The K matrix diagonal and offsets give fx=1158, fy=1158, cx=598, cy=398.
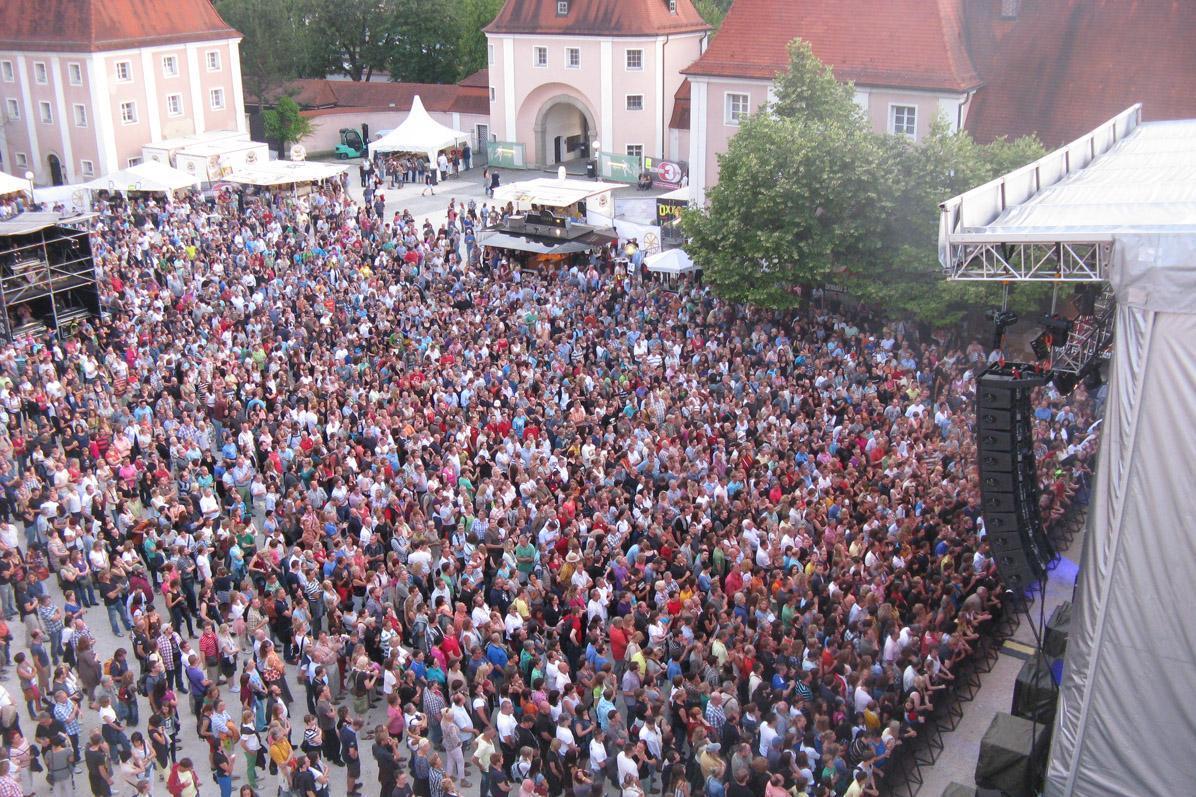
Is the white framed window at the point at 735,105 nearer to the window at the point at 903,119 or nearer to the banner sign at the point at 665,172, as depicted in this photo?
the window at the point at 903,119

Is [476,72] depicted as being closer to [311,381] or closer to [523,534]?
[311,381]

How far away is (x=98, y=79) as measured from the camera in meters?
39.9

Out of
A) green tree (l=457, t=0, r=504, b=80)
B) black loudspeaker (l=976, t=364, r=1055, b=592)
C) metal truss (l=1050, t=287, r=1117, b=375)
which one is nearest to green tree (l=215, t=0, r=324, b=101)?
green tree (l=457, t=0, r=504, b=80)

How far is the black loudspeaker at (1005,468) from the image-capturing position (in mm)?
10906

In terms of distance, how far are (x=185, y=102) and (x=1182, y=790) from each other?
42073 mm

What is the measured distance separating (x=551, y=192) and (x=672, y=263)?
19.0 feet

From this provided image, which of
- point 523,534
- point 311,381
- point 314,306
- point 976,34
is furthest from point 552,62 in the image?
point 523,534

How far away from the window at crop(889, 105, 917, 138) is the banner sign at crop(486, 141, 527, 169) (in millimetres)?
18235

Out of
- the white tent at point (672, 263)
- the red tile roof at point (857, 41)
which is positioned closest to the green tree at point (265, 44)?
the red tile roof at point (857, 41)

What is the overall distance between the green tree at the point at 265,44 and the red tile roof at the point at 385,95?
2.62 feet

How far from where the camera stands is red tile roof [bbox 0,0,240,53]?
3984cm

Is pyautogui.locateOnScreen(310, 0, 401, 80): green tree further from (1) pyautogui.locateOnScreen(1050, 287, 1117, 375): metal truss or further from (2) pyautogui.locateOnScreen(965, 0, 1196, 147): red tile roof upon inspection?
(1) pyautogui.locateOnScreen(1050, 287, 1117, 375): metal truss

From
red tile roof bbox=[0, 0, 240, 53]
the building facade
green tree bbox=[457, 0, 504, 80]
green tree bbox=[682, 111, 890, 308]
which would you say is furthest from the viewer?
green tree bbox=[457, 0, 504, 80]

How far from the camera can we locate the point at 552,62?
144 feet
